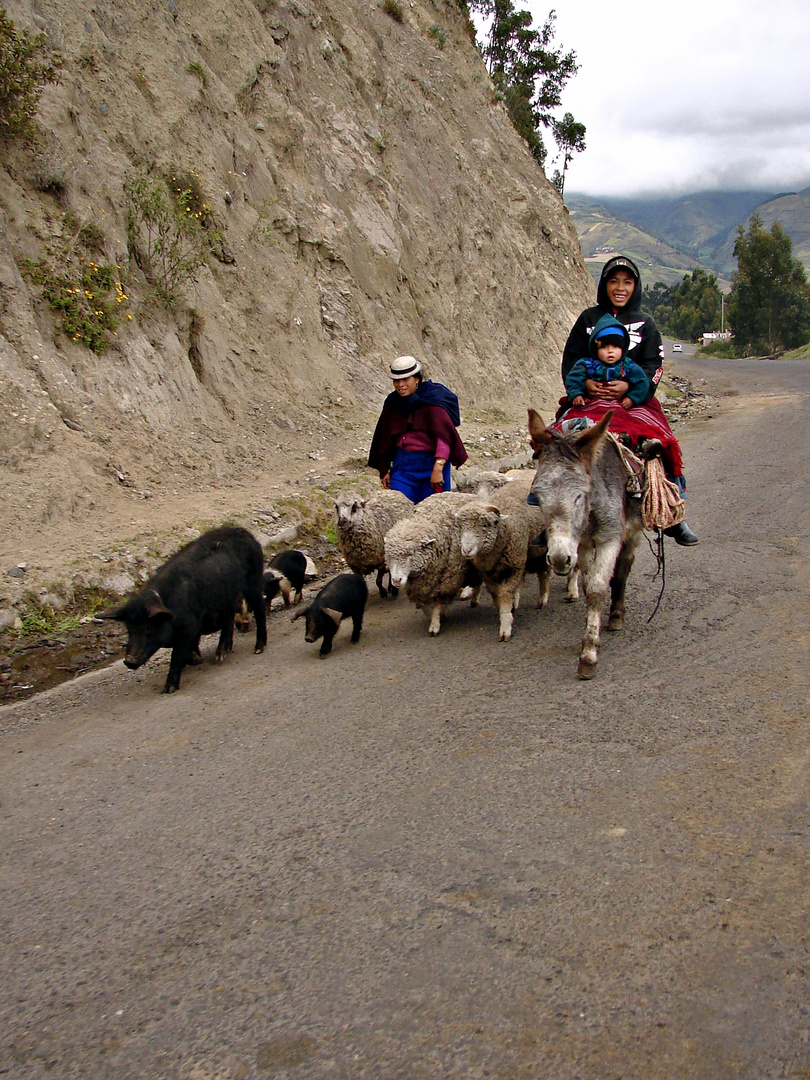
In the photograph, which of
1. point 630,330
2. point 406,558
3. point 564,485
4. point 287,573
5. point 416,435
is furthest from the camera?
point 416,435

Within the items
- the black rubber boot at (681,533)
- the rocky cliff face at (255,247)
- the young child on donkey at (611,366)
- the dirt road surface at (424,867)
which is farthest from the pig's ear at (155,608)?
the black rubber boot at (681,533)

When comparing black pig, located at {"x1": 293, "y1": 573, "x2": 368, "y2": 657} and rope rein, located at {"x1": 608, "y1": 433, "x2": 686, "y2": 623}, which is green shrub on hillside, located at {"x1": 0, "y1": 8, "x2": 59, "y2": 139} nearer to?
black pig, located at {"x1": 293, "y1": 573, "x2": 368, "y2": 657}

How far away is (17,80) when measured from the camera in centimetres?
1049

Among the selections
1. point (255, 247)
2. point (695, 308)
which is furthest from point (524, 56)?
point (695, 308)

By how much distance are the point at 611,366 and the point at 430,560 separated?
2.16 m

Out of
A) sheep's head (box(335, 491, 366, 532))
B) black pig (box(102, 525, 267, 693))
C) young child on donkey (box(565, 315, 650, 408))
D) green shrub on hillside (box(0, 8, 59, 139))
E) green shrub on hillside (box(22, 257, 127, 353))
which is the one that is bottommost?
black pig (box(102, 525, 267, 693))

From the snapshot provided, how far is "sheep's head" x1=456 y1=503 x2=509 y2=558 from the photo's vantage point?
6754 mm

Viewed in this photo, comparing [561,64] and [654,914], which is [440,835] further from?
[561,64]

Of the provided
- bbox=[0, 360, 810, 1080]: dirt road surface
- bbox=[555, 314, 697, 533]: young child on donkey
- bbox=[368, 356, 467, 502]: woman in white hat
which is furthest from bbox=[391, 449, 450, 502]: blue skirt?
bbox=[0, 360, 810, 1080]: dirt road surface

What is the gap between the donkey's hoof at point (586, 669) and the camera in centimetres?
555

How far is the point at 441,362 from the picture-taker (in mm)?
18484

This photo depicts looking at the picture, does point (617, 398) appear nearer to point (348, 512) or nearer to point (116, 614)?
point (348, 512)

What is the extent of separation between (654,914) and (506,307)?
69.5 feet

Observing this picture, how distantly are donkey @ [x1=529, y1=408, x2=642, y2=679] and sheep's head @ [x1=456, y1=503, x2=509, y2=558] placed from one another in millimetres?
922
